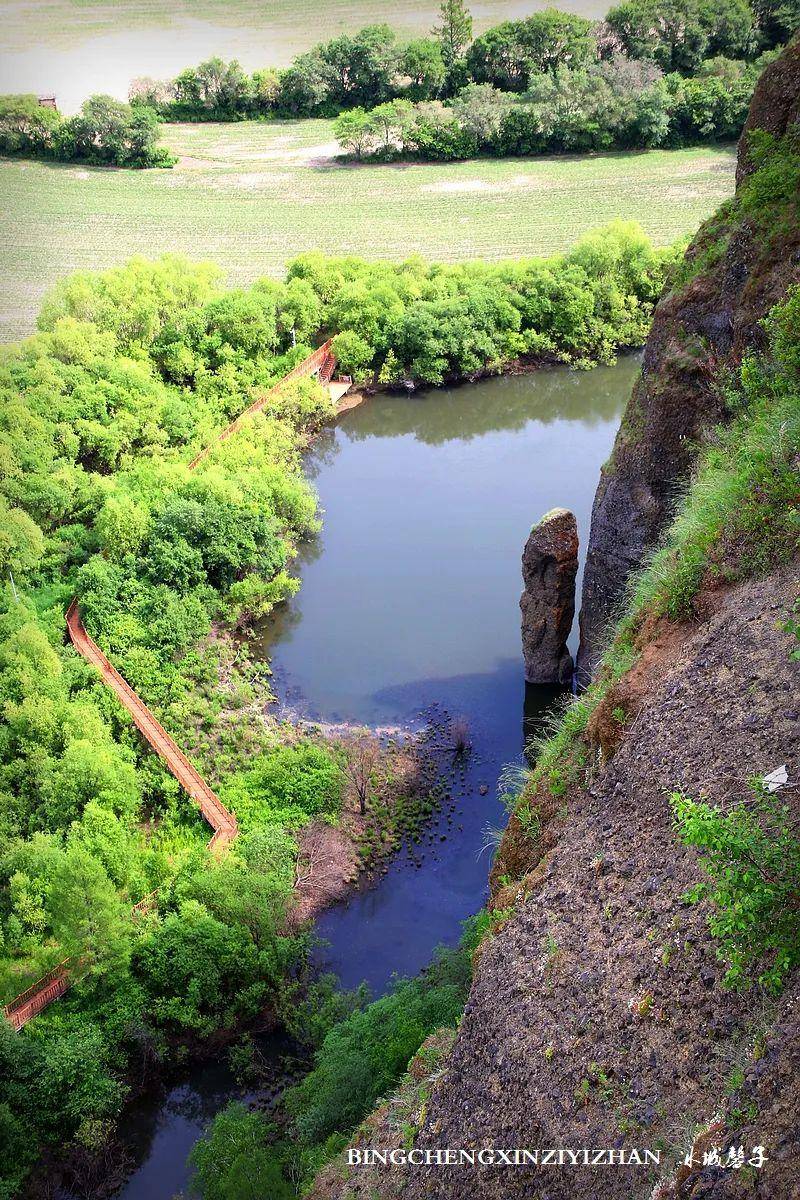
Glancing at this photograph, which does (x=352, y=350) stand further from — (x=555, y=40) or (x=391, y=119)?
(x=555, y=40)

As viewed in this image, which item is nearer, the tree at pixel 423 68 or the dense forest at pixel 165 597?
the dense forest at pixel 165 597

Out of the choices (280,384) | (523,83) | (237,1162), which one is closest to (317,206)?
(523,83)

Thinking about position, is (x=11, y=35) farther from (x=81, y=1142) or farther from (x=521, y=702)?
(x=81, y=1142)

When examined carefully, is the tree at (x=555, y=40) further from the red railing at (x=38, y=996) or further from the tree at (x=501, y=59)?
the red railing at (x=38, y=996)

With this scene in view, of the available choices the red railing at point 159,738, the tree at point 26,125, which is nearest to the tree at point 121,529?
the red railing at point 159,738

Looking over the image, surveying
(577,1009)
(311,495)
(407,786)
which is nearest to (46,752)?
(407,786)

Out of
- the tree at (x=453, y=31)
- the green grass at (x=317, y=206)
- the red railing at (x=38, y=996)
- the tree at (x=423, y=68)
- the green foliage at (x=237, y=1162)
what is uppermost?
the tree at (x=453, y=31)

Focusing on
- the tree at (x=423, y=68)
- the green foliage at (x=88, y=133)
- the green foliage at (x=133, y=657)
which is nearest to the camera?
the green foliage at (x=133, y=657)
